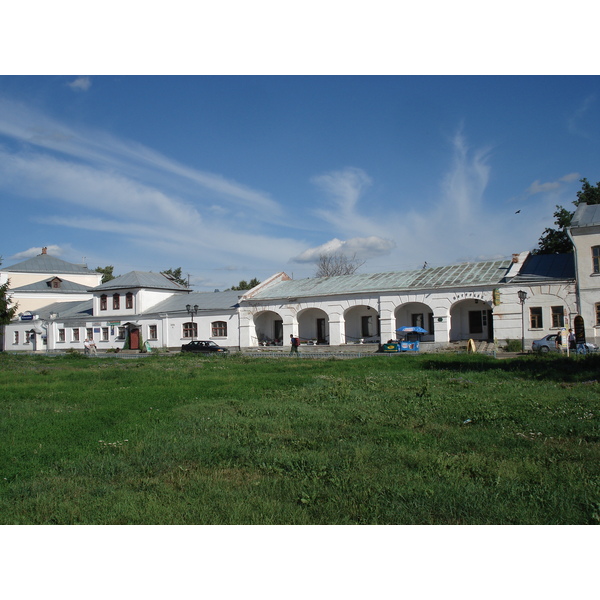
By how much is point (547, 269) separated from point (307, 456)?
2839 centimetres

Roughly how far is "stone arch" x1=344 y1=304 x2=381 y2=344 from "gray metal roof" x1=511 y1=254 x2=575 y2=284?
34.3ft

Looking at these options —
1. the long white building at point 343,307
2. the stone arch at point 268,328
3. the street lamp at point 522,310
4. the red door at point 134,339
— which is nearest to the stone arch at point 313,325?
the long white building at point 343,307

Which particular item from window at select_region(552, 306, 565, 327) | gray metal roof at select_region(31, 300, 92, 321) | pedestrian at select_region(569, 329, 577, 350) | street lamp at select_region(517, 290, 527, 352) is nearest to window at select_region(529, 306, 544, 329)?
street lamp at select_region(517, 290, 527, 352)

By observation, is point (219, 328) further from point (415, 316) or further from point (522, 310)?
point (522, 310)

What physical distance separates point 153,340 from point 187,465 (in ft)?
127

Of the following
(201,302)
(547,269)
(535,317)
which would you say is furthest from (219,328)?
(547,269)

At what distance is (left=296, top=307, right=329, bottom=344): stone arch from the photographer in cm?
4022

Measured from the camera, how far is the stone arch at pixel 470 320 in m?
33.5

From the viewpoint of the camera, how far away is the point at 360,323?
3856 centimetres

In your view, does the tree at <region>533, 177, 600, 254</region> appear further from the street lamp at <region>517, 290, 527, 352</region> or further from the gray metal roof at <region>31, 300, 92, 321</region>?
the gray metal roof at <region>31, 300, 92, 321</region>

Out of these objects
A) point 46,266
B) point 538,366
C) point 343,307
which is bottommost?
point 538,366

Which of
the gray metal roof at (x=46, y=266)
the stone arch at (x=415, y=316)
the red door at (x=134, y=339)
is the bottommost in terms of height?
the red door at (x=134, y=339)

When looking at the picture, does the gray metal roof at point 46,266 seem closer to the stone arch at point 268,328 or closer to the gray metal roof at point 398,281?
the stone arch at point 268,328

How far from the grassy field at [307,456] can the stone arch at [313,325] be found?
2694 cm
